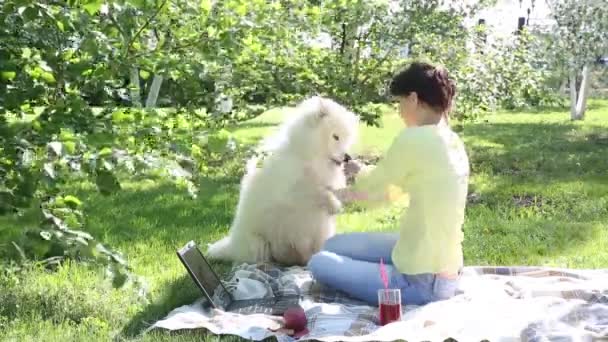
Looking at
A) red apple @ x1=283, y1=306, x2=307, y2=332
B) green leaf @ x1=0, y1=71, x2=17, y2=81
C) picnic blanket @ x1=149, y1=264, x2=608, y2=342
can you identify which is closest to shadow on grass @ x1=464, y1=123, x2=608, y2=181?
picnic blanket @ x1=149, y1=264, x2=608, y2=342

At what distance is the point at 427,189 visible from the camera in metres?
3.75

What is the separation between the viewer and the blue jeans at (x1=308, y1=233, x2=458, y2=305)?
Result: 3.87 meters

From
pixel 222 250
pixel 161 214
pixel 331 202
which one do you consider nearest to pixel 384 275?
pixel 331 202

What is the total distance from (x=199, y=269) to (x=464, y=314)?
4.61 ft

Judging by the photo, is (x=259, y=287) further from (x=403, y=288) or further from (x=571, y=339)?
(x=571, y=339)

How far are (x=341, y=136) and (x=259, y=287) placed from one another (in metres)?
1.01

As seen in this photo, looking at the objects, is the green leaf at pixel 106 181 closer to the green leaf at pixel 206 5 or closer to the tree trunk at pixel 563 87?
the green leaf at pixel 206 5

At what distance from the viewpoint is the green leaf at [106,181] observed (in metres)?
2.61

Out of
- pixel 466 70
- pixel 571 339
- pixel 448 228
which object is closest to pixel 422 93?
pixel 448 228

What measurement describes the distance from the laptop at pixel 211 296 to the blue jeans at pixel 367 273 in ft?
0.81

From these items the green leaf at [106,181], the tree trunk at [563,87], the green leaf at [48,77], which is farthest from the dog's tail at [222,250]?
the tree trunk at [563,87]

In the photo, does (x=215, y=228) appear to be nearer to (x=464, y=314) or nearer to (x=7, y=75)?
(x=464, y=314)

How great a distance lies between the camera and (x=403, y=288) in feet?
12.7

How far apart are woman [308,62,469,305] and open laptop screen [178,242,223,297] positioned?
0.75 m
